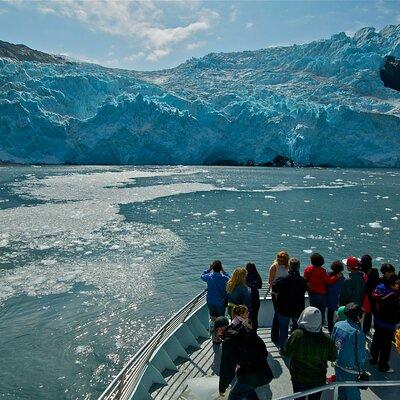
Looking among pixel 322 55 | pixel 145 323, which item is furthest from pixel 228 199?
pixel 322 55

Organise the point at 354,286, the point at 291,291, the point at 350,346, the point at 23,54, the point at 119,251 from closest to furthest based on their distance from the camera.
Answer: the point at 350,346, the point at 291,291, the point at 354,286, the point at 119,251, the point at 23,54

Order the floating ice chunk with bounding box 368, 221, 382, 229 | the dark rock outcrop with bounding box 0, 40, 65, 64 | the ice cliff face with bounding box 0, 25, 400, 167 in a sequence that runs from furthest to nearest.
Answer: the dark rock outcrop with bounding box 0, 40, 65, 64
the ice cliff face with bounding box 0, 25, 400, 167
the floating ice chunk with bounding box 368, 221, 382, 229

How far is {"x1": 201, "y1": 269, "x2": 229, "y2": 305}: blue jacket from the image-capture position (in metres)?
6.15

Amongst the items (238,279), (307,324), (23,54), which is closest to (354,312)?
(307,324)

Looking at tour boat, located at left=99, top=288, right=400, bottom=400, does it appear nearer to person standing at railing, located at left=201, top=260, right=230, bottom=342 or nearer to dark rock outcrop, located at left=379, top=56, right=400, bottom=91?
person standing at railing, located at left=201, top=260, right=230, bottom=342

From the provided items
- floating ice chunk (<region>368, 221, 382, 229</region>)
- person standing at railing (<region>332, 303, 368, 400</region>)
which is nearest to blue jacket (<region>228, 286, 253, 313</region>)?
person standing at railing (<region>332, 303, 368, 400</region>)

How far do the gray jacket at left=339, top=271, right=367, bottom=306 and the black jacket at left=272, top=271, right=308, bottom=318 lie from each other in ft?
1.87

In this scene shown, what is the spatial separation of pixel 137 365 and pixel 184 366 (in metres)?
1.12

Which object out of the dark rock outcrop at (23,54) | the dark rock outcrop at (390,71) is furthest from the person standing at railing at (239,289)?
the dark rock outcrop at (23,54)

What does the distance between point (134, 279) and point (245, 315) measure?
1106 centimetres

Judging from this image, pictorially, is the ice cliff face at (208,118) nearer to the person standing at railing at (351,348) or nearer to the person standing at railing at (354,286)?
the person standing at railing at (354,286)

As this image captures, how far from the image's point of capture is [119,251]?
18016 mm

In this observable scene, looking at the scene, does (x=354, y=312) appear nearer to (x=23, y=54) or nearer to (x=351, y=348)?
(x=351, y=348)

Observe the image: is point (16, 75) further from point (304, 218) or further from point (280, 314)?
point (280, 314)
